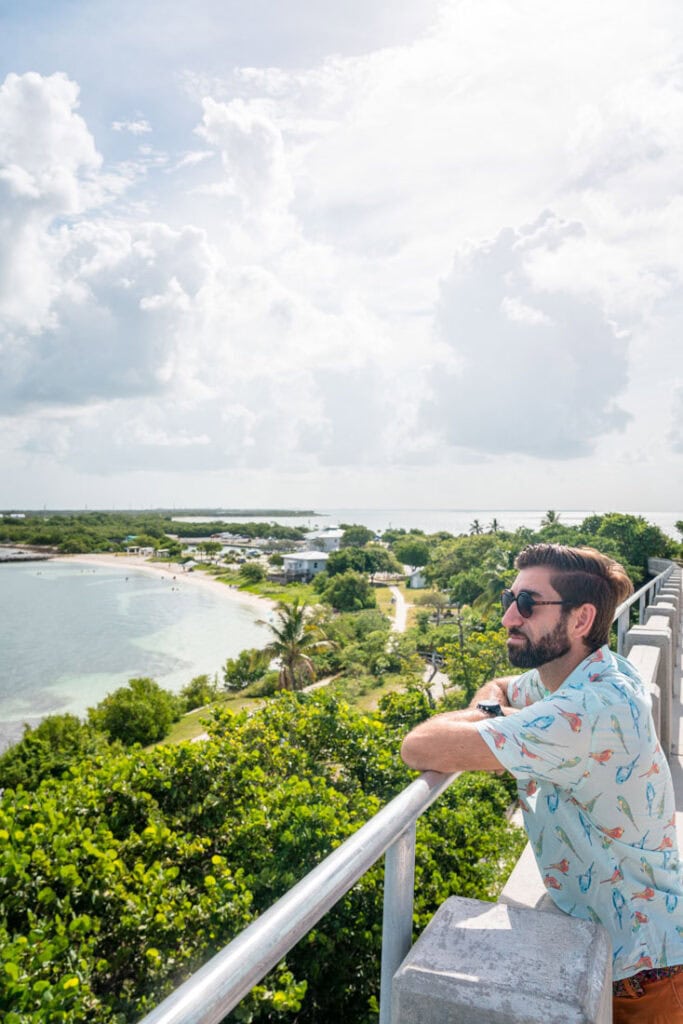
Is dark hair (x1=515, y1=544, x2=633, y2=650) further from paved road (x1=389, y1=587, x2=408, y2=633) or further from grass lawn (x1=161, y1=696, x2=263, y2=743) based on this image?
paved road (x1=389, y1=587, x2=408, y2=633)

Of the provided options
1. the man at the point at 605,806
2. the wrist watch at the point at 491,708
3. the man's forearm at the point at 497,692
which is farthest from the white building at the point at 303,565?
the man at the point at 605,806

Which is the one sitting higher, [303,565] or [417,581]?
[303,565]

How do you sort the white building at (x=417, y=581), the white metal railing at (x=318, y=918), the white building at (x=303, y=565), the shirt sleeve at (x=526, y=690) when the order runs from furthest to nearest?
1. the white building at (x=303, y=565)
2. the white building at (x=417, y=581)
3. the shirt sleeve at (x=526, y=690)
4. the white metal railing at (x=318, y=918)

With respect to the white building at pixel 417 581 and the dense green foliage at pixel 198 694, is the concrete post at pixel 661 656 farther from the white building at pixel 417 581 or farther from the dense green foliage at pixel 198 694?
the white building at pixel 417 581

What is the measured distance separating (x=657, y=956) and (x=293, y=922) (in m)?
1.16

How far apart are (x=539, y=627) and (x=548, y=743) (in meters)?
0.43

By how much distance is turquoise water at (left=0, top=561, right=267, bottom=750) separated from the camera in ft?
174

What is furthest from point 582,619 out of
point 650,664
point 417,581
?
point 417,581

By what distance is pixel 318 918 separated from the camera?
45.9 inches

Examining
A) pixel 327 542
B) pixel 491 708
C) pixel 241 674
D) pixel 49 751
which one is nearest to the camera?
pixel 491 708

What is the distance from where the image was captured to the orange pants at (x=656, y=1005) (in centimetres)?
172

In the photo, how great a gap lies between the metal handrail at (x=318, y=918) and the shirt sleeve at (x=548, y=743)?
150 mm

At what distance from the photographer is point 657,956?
1725 mm

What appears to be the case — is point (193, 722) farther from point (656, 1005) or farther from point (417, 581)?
point (417, 581)
